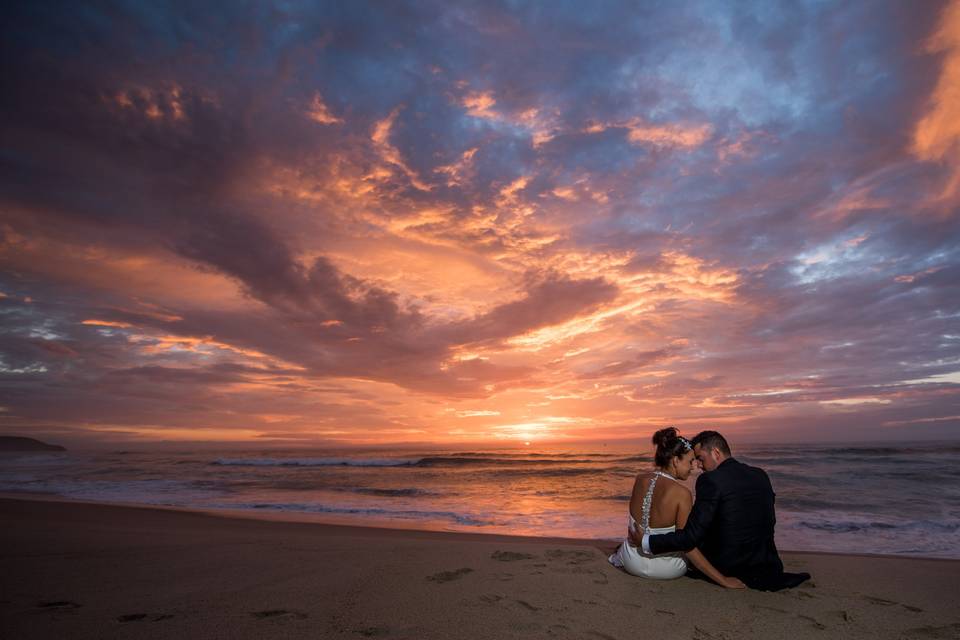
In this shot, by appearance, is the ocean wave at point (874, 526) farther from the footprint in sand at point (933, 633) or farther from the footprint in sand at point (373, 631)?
the footprint in sand at point (373, 631)

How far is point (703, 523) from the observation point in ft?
15.9

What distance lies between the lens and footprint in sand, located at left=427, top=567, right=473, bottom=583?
5.45 meters

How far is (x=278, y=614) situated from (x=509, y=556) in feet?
10.6

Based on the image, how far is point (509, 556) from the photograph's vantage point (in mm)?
6652

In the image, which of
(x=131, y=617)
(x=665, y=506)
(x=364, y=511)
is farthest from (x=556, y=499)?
(x=131, y=617)

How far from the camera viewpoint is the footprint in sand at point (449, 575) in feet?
17.9

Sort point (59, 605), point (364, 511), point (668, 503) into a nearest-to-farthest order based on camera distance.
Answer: point (59, 605) → point (668, 503) → point (364, 511)

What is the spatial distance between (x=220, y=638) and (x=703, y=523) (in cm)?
420

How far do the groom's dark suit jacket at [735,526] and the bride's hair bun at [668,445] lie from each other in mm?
414

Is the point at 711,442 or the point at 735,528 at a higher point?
the point at 711,442

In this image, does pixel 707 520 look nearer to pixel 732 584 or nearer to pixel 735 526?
pixel 735 526

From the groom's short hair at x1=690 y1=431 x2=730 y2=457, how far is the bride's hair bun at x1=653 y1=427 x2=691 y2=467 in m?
0.11

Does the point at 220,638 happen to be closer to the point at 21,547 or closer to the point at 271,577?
the point at 271,577

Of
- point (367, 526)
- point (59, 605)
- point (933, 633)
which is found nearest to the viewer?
point (933, 633)
